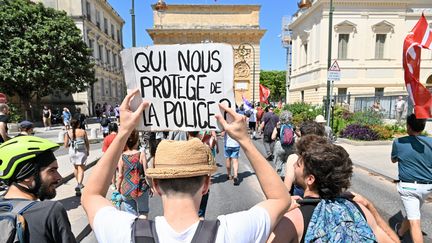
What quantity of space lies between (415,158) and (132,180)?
350cm

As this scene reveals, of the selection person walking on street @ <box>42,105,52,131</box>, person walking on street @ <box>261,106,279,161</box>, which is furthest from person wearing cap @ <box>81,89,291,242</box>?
person walking on street @ <box>42,105,52,131</box>

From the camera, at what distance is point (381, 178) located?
7.21 metres

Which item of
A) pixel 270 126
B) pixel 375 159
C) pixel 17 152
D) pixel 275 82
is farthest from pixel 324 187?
pixel 275 82

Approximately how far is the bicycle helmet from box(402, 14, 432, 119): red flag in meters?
3.98

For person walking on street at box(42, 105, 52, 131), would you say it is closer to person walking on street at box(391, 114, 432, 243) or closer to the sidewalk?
the sidewalk

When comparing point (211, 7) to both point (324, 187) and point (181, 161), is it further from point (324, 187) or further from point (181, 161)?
point (181, 161)

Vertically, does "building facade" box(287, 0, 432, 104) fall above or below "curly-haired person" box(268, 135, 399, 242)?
above

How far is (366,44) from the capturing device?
92.1 feet

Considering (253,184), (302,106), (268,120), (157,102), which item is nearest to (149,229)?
(157,102)

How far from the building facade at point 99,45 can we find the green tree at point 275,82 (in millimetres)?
46818

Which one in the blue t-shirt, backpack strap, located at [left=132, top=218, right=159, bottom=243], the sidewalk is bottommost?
the sidewalk

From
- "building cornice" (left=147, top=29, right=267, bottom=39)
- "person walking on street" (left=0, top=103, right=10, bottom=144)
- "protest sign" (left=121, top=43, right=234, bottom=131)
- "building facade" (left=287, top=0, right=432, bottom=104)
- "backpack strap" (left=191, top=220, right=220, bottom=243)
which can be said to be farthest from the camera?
"building cornice" (left=147, top=29, right=267, bottom=39)

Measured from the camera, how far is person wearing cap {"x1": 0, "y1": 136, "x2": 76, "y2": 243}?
5.33ft

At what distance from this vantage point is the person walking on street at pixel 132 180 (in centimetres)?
388
